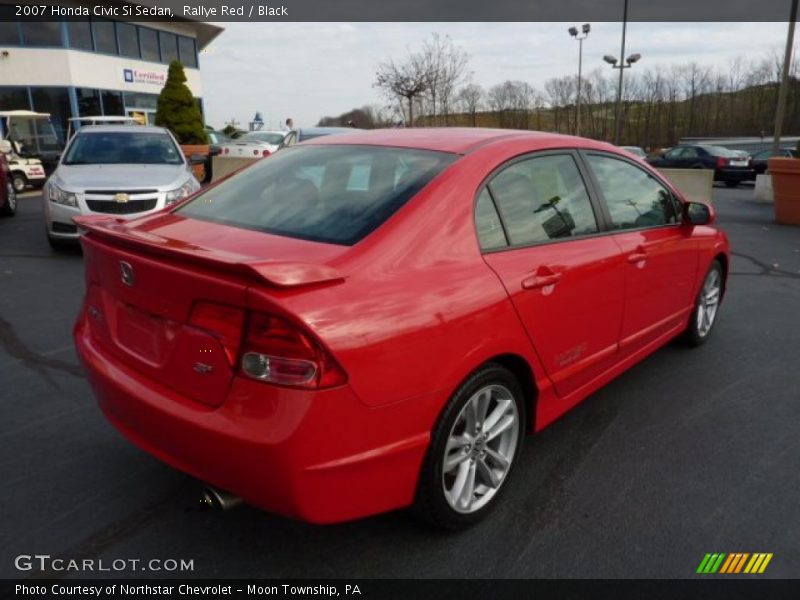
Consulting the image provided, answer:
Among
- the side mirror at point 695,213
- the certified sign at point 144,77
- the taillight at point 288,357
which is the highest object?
the certified sign at point 144,77

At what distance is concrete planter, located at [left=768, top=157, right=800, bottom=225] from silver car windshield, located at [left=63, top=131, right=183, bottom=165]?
10147 mm

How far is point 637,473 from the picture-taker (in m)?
3.04

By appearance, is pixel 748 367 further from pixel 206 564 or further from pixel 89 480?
pixel 89 480

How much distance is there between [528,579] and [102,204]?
6.84 meters

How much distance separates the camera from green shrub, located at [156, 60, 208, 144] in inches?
1104

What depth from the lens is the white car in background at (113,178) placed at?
7.45 meters

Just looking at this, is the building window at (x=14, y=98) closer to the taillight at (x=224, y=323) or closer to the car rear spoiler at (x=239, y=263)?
the car rear spoiler at (x=239, y=263)

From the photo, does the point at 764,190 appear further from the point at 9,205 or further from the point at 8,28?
the point at 8,28

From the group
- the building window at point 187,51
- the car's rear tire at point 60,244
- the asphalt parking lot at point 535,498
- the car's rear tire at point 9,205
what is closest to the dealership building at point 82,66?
the building window at point 187,51

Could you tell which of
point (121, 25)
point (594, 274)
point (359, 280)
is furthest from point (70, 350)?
point (121, 25)

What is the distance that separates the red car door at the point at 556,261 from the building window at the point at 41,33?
31.2 m

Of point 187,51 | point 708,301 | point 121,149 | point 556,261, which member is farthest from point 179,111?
point 556,261

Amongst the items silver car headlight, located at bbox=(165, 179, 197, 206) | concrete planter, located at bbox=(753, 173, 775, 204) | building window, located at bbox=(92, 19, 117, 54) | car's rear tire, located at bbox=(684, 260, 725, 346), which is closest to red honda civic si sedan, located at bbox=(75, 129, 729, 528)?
car's rear tire, located at bbox=(684, 260, 725, 346)

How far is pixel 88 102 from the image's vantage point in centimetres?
2928
